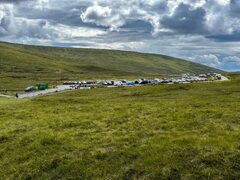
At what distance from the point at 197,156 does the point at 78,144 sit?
371 inches

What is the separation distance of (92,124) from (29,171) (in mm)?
10995

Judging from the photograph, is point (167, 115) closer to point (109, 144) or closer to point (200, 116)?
point (200, 116)

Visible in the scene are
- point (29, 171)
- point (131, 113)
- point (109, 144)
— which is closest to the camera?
point (29, 171)

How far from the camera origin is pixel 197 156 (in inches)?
900

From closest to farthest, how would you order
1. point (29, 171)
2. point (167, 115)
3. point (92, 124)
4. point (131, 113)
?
point (29, 171), point (92, 124), point (167, 115), point (131, 113)

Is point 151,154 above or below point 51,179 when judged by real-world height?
above

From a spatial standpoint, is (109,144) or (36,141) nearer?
(109,144)

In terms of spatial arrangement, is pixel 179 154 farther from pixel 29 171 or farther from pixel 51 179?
pixel 29 171

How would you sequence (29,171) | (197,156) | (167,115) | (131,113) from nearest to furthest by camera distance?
(197,156), (29,171), (167,115), (131,113)

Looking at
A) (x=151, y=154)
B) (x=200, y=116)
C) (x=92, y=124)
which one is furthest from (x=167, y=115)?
(x=151, y=154)

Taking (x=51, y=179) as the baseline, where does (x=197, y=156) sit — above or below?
above

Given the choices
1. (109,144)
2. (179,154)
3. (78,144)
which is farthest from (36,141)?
(179,154)

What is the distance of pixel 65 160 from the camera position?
1013 inches

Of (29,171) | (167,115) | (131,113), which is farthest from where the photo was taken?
(131,113)
